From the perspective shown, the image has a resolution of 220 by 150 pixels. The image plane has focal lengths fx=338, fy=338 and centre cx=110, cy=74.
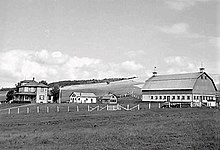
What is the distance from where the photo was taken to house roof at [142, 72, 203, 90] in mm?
79188

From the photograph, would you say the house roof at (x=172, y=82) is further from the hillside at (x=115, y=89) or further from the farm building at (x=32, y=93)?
the farm building at (x=32, y=93)

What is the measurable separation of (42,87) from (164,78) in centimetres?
3549

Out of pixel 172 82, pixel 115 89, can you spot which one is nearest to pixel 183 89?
pixel 172 82

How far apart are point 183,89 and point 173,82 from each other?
5.40 meters

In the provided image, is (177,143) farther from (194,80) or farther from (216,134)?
(194,80)

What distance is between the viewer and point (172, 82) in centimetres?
8362

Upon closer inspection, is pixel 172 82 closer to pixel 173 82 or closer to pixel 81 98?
pixel 173 82

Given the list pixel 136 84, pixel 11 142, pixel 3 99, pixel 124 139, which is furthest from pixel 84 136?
pixel 3 99

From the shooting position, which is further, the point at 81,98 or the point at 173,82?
the point at 81,98

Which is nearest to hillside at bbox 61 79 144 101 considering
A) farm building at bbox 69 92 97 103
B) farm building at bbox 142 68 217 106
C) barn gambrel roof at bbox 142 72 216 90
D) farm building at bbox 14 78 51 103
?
farm building at bbox 69 92 97 103

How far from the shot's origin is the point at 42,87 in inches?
3878

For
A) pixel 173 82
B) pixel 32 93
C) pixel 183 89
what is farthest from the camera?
pixel 32 93

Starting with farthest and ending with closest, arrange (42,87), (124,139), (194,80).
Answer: (42,87), (194,80), (124,139)

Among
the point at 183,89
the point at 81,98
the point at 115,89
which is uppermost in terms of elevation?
the point at 115,89
